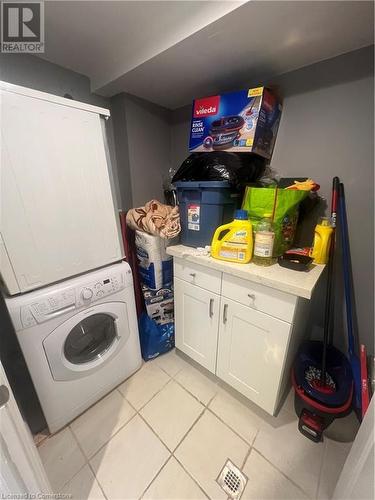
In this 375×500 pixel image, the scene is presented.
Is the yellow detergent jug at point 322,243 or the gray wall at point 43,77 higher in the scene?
the gray wall at point 43,77

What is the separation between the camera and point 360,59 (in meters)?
0.98

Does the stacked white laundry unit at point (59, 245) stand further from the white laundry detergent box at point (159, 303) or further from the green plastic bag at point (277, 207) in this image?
the green plastic bag at point (277, 207)

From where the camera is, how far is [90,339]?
1.22m

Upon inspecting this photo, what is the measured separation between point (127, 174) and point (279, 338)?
152 centimetres

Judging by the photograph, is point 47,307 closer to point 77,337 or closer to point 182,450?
point 77,337

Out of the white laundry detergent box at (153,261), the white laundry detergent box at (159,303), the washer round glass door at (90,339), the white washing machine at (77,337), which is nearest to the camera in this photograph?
the white washing machine at (77,337)

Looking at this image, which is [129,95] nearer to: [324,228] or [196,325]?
[324,228]

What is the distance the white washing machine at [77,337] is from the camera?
34.6 inches

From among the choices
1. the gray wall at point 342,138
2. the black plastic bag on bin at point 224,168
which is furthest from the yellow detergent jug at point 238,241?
the gray wall at point 342,138

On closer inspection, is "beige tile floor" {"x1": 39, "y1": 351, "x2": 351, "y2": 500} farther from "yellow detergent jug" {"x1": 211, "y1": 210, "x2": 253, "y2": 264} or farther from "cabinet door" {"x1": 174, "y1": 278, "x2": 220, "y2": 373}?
"yellow detergent jug" {"x1": 211, "y1": 210, "x2": 253, "y2": 264}

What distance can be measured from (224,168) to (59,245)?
36.9 inches

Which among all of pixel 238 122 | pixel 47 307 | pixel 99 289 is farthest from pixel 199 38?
pixel 47 307

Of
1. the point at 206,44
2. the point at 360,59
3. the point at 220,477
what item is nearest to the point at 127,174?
the point at 206,44

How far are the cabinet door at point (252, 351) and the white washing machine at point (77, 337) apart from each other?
23.5 inches
